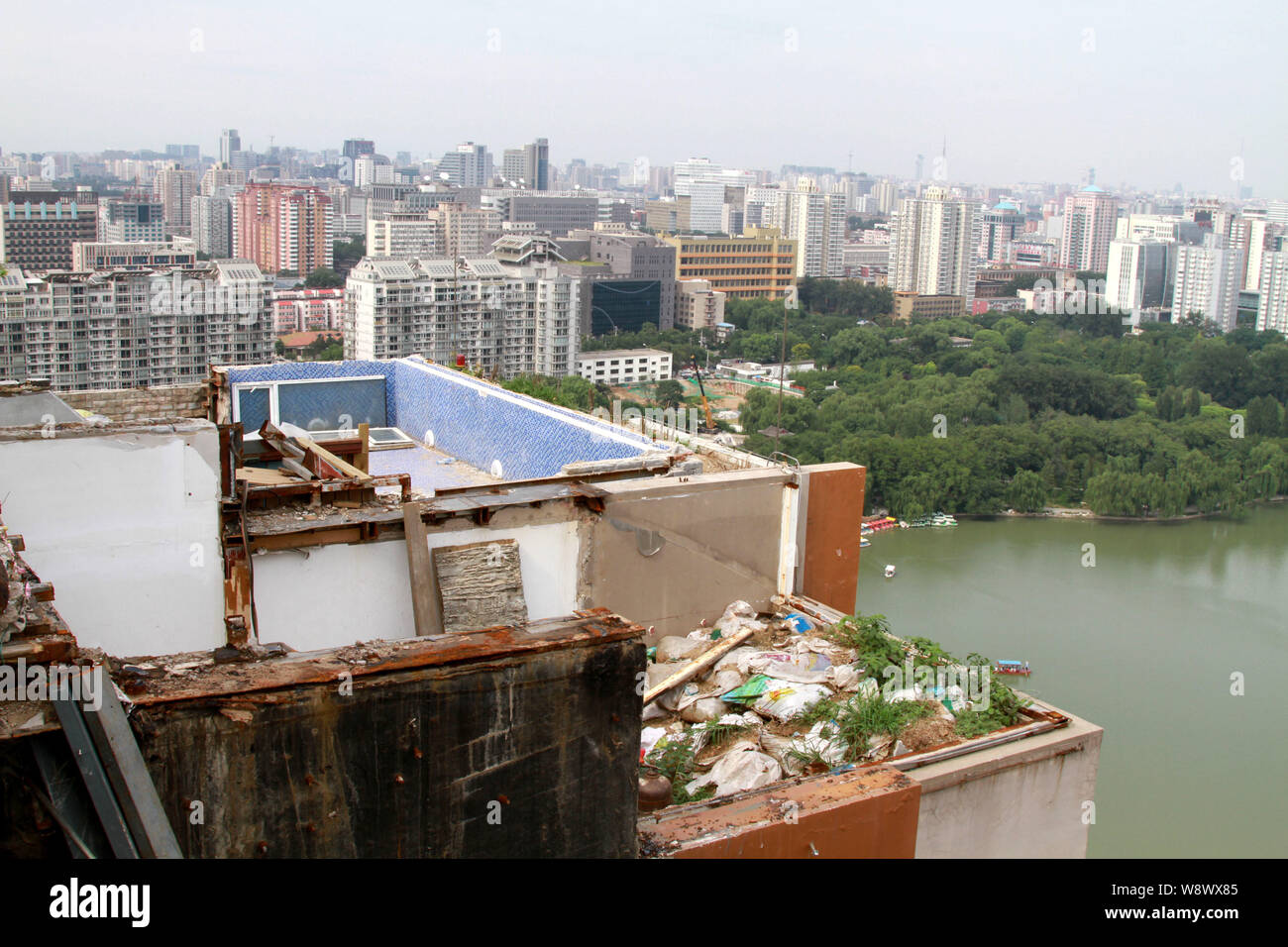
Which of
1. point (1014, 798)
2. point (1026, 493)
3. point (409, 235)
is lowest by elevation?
point (1026, 493)

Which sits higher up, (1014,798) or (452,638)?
(452,638)

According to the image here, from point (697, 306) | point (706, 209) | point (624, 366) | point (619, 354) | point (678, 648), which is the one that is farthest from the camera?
point (706, 209)

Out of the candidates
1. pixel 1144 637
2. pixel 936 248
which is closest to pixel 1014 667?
pixel 1144 637

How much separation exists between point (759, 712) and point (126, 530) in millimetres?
1199

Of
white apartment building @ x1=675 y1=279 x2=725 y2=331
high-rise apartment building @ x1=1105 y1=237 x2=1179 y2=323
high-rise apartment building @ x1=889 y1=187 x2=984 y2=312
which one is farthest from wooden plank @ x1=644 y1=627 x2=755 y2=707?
high-rise apartment building @ x1=889 y1=187 x2=984 y2=312

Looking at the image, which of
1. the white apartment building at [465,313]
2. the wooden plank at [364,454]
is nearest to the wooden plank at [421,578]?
the wooden plank at [364,454]

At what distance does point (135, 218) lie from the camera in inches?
1320

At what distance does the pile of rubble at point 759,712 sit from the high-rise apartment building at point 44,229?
85.1 feet

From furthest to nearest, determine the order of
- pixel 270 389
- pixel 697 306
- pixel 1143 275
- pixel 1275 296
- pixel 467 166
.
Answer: pixel 467 166, pixel 1143 275, pixel 1275 296, pixel 697 306, pixel 270 389

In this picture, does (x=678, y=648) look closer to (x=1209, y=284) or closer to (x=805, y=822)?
(x=805, y=822)

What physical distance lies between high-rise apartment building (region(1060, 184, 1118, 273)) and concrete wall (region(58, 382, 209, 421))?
1472 inches

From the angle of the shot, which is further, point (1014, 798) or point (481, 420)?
point (481, 420)

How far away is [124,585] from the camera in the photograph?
2070 millimetres
